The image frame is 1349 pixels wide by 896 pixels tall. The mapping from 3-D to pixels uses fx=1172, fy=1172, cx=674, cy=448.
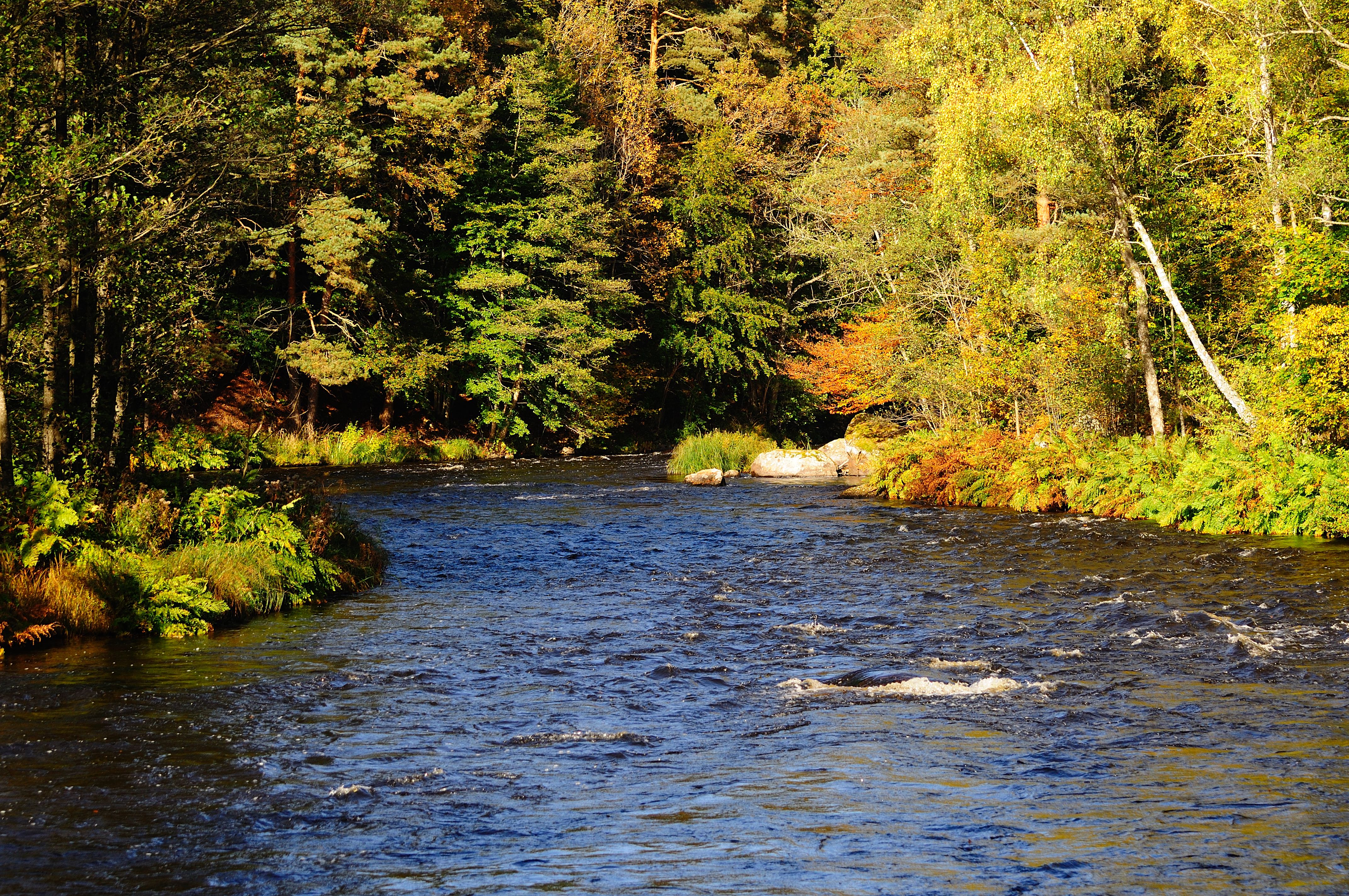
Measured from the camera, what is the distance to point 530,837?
681 centimetres

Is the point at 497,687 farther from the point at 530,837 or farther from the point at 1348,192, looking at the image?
the point at 1348,192

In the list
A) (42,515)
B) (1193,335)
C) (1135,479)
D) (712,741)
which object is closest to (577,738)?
(712,741)

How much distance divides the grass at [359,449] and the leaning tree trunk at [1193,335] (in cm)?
2240

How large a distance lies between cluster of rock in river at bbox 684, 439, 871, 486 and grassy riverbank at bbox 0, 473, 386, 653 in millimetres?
19916

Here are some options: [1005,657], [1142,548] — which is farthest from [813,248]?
[1005,657]

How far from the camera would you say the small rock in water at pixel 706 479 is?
31.1 meters

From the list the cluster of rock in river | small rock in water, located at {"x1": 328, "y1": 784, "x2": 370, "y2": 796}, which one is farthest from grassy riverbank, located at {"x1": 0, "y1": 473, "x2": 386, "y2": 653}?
the cluster of rock in river

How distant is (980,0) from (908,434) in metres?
11.4

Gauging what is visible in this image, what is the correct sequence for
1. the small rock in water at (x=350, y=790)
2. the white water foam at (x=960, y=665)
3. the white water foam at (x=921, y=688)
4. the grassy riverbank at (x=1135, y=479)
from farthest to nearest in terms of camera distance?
the grassy riverbank at (x=1135, y=479) → the white water foam at (x=960, y=665) → the white water foam at (x=921, y=688) → the small rock in water at (x=350, y=790)

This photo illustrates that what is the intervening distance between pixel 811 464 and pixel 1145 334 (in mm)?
12065

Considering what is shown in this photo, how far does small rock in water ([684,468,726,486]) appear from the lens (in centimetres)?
3109

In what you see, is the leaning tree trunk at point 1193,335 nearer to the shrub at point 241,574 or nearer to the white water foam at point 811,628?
the white water foam at point 811,628

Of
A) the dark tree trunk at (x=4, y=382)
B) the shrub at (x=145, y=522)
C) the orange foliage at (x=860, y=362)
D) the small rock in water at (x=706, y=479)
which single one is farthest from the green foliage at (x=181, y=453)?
the orange foliage at (x=860, y=362)

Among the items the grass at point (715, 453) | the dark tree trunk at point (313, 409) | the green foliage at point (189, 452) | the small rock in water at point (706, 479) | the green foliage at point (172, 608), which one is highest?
the dark tree trunk at point (313, 409)
